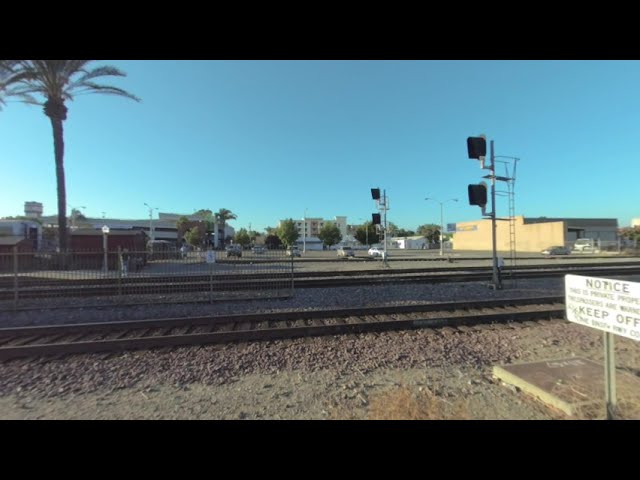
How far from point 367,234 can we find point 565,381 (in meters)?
97.4

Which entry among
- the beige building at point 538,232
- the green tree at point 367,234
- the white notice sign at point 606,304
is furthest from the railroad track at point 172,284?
the green tree at point 367,234

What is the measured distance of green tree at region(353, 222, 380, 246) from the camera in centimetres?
10119

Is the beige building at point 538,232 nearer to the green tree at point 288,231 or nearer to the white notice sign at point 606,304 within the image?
the green tree at point 288,231

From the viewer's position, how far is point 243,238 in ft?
346

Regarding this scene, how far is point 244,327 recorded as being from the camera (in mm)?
7609

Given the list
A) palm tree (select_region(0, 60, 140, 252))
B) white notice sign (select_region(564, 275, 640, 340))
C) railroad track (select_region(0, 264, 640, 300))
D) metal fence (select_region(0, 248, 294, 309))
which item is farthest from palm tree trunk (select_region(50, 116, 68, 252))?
white notice sign (select_region(564, 275, 640, 340))

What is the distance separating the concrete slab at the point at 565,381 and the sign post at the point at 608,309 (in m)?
0.56

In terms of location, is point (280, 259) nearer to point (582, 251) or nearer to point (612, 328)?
point (612, 328)

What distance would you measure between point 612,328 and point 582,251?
6159 centimetres

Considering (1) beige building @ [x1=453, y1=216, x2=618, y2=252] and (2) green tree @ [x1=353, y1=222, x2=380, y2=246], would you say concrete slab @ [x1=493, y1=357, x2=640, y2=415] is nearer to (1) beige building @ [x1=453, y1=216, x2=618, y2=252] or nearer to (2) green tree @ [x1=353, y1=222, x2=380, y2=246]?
(1) beige building @ [x1=453, y1=216, x2=618, y2=252]

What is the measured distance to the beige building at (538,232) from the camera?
208 ft

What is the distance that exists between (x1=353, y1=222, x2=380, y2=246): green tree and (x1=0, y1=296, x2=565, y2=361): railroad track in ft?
301
